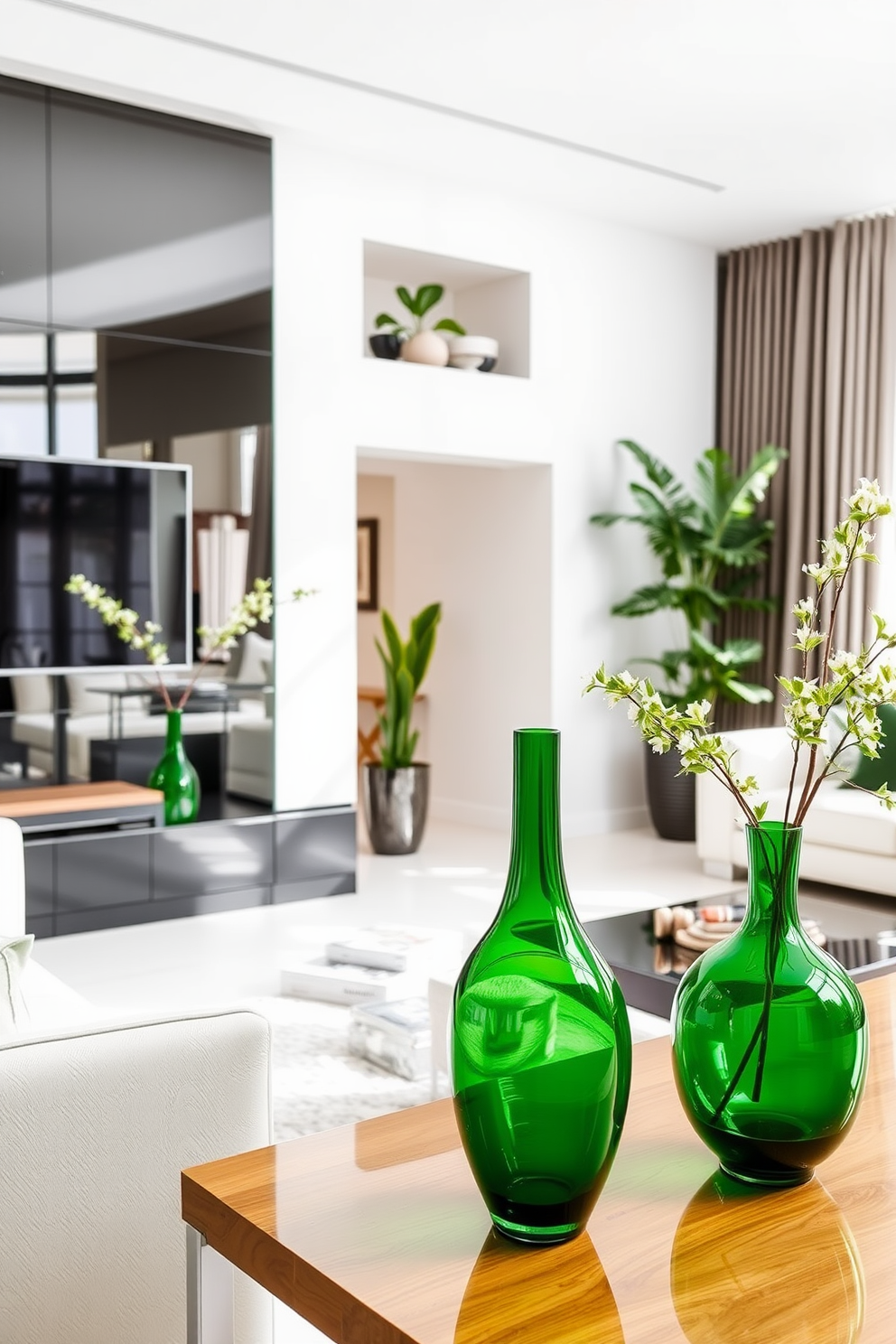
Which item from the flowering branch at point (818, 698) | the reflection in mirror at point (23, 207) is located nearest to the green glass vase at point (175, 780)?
the reflection in mirror at point (23, 207)

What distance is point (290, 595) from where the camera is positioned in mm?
5258

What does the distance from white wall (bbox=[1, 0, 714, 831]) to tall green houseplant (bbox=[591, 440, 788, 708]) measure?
25 centimetres

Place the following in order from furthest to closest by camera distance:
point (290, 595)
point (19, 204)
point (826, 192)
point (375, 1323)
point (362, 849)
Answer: point (362, 849), point (826, 192), point (290, 595), point (19, 204), point (375, 1323)

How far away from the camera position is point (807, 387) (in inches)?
258

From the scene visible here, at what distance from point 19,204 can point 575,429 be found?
2834 mm

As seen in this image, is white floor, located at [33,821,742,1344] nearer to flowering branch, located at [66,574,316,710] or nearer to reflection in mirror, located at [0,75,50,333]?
flowering branch, located at [66,574,316,710]

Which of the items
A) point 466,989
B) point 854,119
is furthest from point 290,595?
point 466,989

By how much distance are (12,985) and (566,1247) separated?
0.80 meters

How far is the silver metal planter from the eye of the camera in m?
5.95

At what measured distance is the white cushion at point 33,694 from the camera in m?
4.61

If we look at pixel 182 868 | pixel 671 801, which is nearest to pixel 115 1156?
pixel 182 868

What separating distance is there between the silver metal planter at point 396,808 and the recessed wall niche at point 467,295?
1.86 metres

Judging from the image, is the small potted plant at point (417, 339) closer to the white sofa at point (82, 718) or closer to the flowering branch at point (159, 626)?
the flowering branch at point (159, 626)

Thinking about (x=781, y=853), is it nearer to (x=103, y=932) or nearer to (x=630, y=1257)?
(x=630, y=1257)
